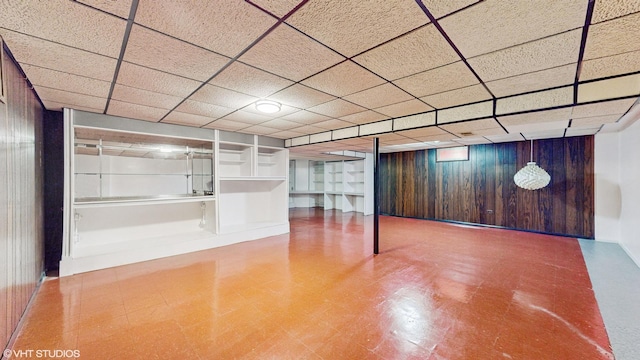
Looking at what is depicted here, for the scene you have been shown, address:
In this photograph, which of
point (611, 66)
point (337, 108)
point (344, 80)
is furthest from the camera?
point (337, 108)

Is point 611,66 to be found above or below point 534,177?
above

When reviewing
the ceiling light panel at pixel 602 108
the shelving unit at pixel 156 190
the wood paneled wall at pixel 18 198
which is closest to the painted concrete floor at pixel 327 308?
the wood paneled wall at pixel 18 198

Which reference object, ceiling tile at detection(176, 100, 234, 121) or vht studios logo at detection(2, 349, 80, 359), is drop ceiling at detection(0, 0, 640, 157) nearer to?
ceiling tile at detection(176, 100, 234, 121)

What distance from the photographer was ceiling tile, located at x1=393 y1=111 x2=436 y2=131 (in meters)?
3.55

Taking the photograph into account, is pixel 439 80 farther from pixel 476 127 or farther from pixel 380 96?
pixel 476 127

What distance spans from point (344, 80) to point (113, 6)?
170 cm

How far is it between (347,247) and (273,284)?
2013 mm

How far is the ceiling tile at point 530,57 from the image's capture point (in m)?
1.71

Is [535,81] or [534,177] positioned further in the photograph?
[534,177]

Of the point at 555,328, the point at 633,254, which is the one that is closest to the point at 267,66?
the point at 555,328

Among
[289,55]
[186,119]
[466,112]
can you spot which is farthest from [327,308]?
[186,119]

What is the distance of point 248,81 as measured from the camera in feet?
8.03

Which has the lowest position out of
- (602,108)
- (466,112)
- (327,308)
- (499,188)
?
(327,308)

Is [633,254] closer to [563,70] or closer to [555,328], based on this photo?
[555,328]
